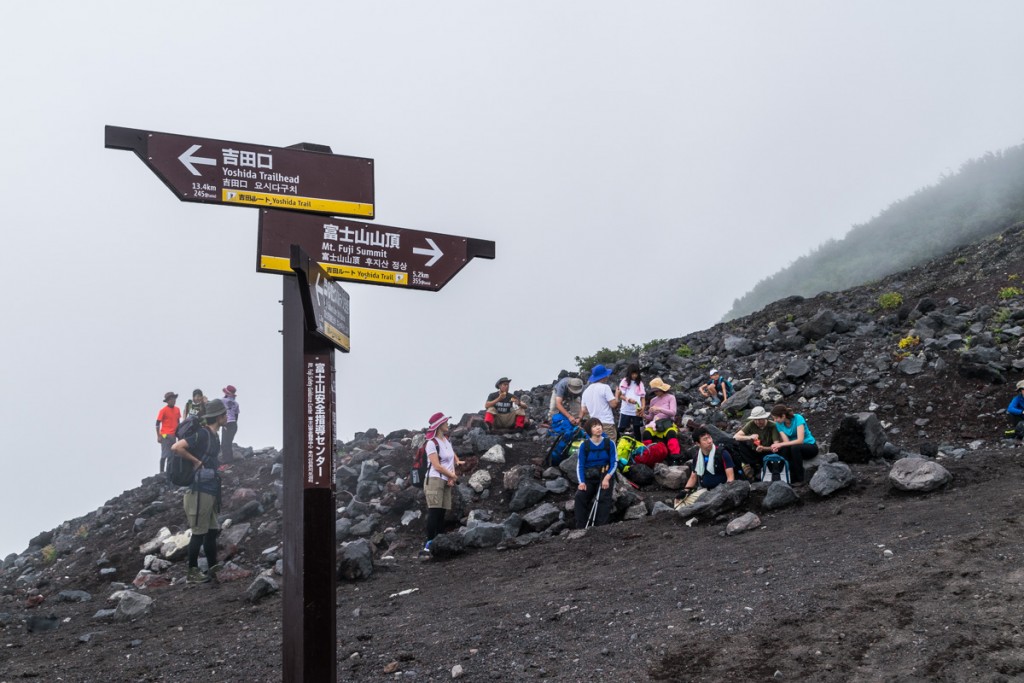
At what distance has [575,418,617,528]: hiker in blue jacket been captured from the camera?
1078 cm

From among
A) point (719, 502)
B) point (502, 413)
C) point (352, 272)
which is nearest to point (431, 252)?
point (352, 272)

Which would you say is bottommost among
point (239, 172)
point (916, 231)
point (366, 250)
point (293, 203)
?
point (366, 250)

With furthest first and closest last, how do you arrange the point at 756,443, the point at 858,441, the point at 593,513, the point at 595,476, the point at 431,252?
1. the point at 858,441
2. the point at 756,443
3. the point at 593,513
4. the point at 595,476
5. the point at 431,252

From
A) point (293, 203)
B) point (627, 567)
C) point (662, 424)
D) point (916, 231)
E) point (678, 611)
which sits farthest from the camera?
point (916, 231)

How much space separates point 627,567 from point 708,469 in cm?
291

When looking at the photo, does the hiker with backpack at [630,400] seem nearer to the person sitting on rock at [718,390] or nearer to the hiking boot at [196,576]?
the person sitting on rock at [718,390]

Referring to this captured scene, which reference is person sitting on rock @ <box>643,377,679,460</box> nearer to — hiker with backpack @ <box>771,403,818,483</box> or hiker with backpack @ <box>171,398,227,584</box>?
hiker with backpack @ <box>771,403,818,483</box>

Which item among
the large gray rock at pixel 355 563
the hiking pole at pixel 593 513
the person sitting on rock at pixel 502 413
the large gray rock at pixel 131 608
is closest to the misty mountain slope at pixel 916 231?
the person sitting on rock at pixel 502 413

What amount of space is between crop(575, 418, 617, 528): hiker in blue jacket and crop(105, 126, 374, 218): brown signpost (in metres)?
6.23

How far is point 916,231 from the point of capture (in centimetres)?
5169

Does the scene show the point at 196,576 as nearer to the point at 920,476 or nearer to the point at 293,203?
the point at 293,203

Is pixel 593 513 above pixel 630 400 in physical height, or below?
below

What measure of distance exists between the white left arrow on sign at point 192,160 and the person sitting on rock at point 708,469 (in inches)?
312

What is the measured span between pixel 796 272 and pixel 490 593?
62.7 m
